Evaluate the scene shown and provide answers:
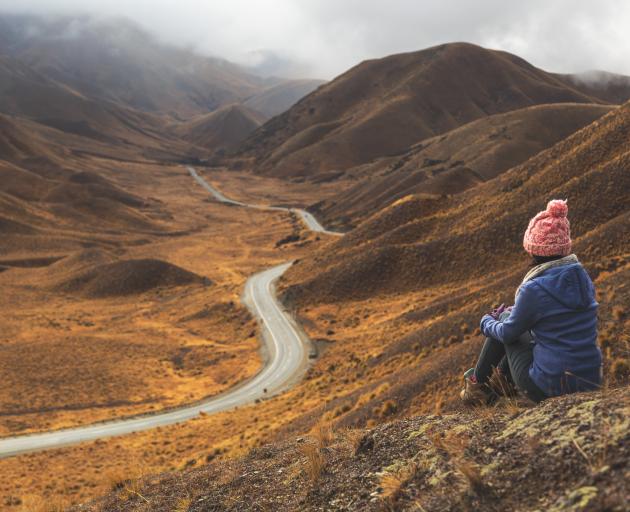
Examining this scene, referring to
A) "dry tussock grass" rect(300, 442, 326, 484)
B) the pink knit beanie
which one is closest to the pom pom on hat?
the pink knit beanie

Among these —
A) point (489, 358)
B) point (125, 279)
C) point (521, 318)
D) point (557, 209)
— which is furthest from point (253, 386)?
point (125, 279)

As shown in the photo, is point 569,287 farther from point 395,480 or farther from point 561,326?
point 395,480

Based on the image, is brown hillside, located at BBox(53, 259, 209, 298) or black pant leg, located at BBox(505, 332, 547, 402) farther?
brown hillside, located at BBox(53, 259, 209, 298)

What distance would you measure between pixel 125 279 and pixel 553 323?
64097 mm

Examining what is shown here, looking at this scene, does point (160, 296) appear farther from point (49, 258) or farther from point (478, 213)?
point (478, 213)

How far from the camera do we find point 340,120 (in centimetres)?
19188

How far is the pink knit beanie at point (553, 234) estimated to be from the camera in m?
5.07

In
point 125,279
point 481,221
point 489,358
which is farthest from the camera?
point 125,279

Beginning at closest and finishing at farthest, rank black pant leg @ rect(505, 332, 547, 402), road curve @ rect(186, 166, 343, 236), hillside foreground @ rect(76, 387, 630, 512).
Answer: hillside foreground @ rect(76, 387, 630, 512)
black pant leg @ rect(505, 332, 547, 402)
road curve @ rect(186, 166, 343, 236)

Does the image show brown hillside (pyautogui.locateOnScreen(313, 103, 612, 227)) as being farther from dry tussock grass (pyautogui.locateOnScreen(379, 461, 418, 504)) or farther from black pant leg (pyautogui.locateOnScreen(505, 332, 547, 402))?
dry tussock grass (pyautogui.locateOnScreen(379, 461, 418, 504))

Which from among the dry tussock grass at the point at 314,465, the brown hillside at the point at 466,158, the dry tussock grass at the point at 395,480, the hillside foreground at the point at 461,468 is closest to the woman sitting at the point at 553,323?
the hillside foreground at the point at 461,468

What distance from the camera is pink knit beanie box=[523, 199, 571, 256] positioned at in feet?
16.6

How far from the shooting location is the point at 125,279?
2490 inches

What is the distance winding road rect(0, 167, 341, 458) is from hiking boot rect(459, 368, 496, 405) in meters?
24.6
